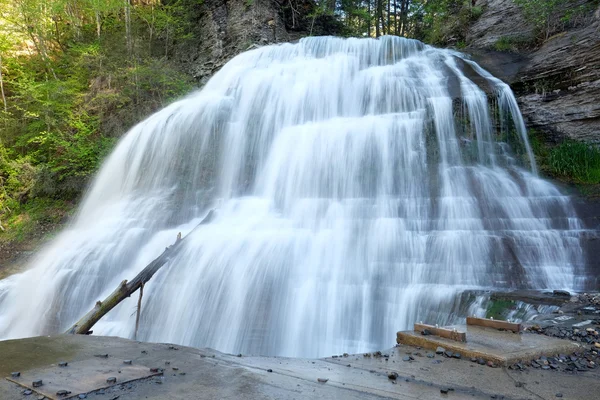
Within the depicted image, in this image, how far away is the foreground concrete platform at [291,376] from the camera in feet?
8.08

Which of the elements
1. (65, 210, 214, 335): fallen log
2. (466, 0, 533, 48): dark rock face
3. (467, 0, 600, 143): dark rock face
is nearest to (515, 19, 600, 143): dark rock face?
(467, 0, 600, 143): dark rock face

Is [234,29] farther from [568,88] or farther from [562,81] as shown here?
[568,88]

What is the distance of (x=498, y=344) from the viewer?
3.41 meters

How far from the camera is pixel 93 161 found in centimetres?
1272

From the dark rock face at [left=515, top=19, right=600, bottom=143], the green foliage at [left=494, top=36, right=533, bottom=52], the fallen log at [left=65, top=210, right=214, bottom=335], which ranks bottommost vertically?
the fallen log at [left=65, top=210, right=214, bottom=335]

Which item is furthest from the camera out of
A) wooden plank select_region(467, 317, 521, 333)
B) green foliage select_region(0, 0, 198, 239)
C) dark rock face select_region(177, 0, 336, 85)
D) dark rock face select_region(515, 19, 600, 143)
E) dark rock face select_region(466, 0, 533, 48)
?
dark rock face select_region(177, 0, 336, 85)

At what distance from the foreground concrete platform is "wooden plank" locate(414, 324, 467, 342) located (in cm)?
34

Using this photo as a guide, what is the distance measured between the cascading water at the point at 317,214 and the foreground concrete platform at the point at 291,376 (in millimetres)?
1940

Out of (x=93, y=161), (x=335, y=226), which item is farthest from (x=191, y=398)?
(x=93, y=161)

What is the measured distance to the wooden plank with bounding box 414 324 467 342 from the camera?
3.52m

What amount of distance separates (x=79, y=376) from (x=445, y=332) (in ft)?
9.37

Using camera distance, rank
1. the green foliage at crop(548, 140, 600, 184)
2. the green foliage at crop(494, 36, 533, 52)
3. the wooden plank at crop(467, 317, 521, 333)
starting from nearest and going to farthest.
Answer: the wooden plank at crop(467, 317, 521, 333) → the green foliage at crop(548, 140, 600, 184) → the green foliage at crop(494, 36, 533, 52)

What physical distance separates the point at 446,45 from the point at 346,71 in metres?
5.82

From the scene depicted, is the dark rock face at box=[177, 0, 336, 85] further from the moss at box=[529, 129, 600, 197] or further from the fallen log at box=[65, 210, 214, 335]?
the fallen log at box=[65, 210, 214, 335]
